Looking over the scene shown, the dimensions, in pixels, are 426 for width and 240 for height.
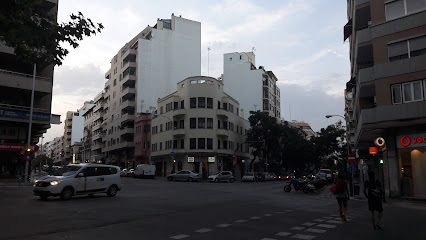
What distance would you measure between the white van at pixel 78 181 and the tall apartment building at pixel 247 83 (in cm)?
7113

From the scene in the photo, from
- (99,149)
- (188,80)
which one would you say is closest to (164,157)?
(188,80)

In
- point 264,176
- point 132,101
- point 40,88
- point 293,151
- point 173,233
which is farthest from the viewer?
point 132,101

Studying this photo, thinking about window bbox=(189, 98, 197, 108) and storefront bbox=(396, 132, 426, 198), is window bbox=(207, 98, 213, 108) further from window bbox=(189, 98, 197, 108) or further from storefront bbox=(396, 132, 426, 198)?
storefront bbox=(396, 132, 426, 198)

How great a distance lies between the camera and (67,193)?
56.2 feet

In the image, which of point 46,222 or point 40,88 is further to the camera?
point 40,88

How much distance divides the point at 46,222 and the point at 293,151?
6433 cm

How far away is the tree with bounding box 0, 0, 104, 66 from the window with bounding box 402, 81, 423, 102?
1931 centimetres

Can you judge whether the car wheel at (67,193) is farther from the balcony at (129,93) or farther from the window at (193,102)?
the balcony at (129,93)

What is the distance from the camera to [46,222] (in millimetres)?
10086

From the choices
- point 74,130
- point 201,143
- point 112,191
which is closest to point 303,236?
point 112,191

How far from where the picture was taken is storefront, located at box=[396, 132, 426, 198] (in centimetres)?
2161

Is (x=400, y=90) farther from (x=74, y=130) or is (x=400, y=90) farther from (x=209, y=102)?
(x=74, y=130)

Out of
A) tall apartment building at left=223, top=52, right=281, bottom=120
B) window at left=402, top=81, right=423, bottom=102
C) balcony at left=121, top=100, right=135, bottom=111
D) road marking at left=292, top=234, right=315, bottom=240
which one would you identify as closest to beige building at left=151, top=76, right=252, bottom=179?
balcony at left=121, top=100, right=135, bottom=111

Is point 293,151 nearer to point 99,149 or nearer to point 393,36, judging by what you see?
point 393,36
